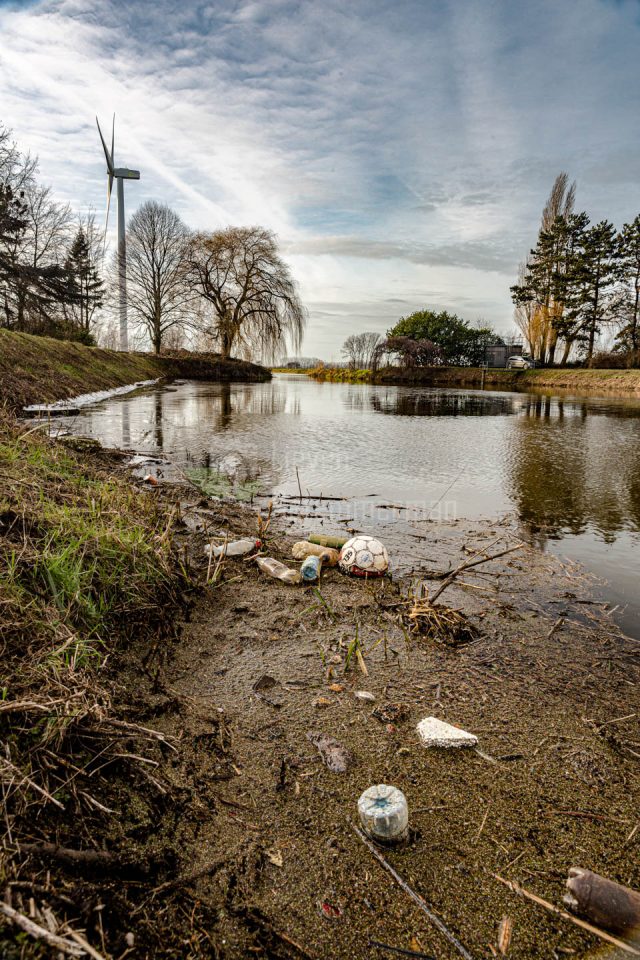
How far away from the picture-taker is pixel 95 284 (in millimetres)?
34156

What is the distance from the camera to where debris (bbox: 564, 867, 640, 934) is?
115 centimetres

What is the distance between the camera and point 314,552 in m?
3.37

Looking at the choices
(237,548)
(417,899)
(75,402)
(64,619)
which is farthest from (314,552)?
(75,402)

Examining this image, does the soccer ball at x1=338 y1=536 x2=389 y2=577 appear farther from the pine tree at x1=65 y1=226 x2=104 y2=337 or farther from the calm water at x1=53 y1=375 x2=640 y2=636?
the pine tree at x1=65 y1=226 x2=104 y2=337

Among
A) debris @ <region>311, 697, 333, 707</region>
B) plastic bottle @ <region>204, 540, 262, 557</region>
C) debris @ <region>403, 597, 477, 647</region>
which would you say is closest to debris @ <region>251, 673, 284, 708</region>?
debris @ <region>311, 697, 333, 707</region>

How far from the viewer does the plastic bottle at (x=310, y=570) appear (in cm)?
306

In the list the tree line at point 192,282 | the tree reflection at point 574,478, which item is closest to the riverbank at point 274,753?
the tree reflection at point 574,478

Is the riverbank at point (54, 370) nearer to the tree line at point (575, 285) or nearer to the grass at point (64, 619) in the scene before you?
the grass at point (64, 619)

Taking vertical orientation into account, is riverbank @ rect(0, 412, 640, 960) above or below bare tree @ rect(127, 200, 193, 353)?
below

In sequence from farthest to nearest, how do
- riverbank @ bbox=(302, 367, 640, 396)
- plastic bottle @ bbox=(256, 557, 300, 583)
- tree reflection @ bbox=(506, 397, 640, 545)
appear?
1. riverbank @ bbox=(302, 367, 640, 396)
2. tree reflection @ bbox=(506, 397, 640, 545)
3. plastic bottle @ bbox=(256, 557, 300, 583)

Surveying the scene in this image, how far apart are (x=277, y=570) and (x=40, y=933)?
2241 millimetres

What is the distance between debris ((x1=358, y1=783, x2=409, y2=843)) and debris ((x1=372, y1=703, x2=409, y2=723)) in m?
0.43

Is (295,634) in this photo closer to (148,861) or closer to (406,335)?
(148,861)

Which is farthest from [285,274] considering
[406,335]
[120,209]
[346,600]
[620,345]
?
[346,600]
